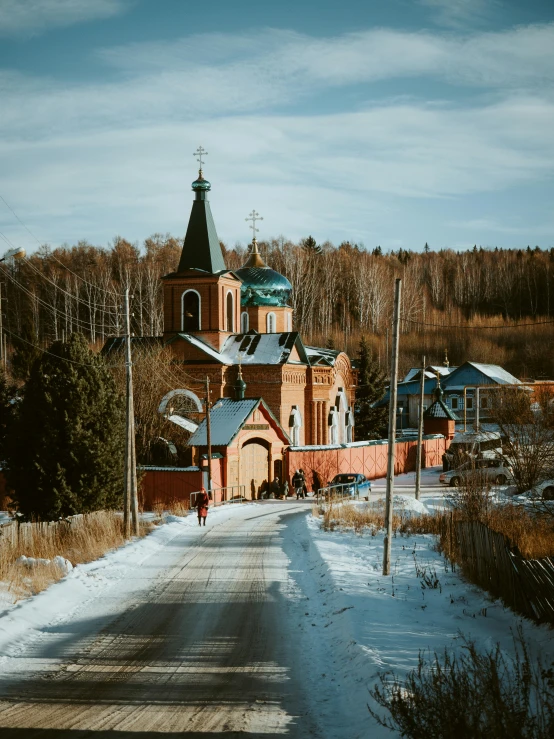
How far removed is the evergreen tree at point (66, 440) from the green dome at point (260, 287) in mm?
26089

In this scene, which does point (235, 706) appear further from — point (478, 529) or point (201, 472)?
point (201, 472)

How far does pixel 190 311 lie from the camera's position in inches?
1713

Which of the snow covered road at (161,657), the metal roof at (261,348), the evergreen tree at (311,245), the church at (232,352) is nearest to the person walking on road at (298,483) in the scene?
the church at (232,352)

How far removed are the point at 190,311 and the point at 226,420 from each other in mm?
10866

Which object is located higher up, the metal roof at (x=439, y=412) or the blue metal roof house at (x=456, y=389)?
the blue metal roof house at (x=456, y=389)

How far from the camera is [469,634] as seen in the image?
32.0ft

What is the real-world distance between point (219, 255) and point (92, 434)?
23.1m

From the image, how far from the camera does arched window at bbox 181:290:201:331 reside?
4331 centimetres

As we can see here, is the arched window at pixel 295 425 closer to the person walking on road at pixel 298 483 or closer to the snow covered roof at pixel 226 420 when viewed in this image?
the snow covered roof at pixel 226 420

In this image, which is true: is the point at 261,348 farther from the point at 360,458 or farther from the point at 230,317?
the point at 360,458

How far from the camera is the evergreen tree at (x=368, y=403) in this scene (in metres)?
55.6

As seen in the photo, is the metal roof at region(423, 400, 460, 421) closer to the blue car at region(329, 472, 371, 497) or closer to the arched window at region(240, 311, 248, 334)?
the arched window at region(240, 311, 248, 334)

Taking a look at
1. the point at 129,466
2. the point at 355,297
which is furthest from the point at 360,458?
the point at 355,297

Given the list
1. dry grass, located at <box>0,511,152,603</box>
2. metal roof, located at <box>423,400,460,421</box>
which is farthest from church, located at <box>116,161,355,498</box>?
dry grass, located at <box>0,511,152,603</box>
